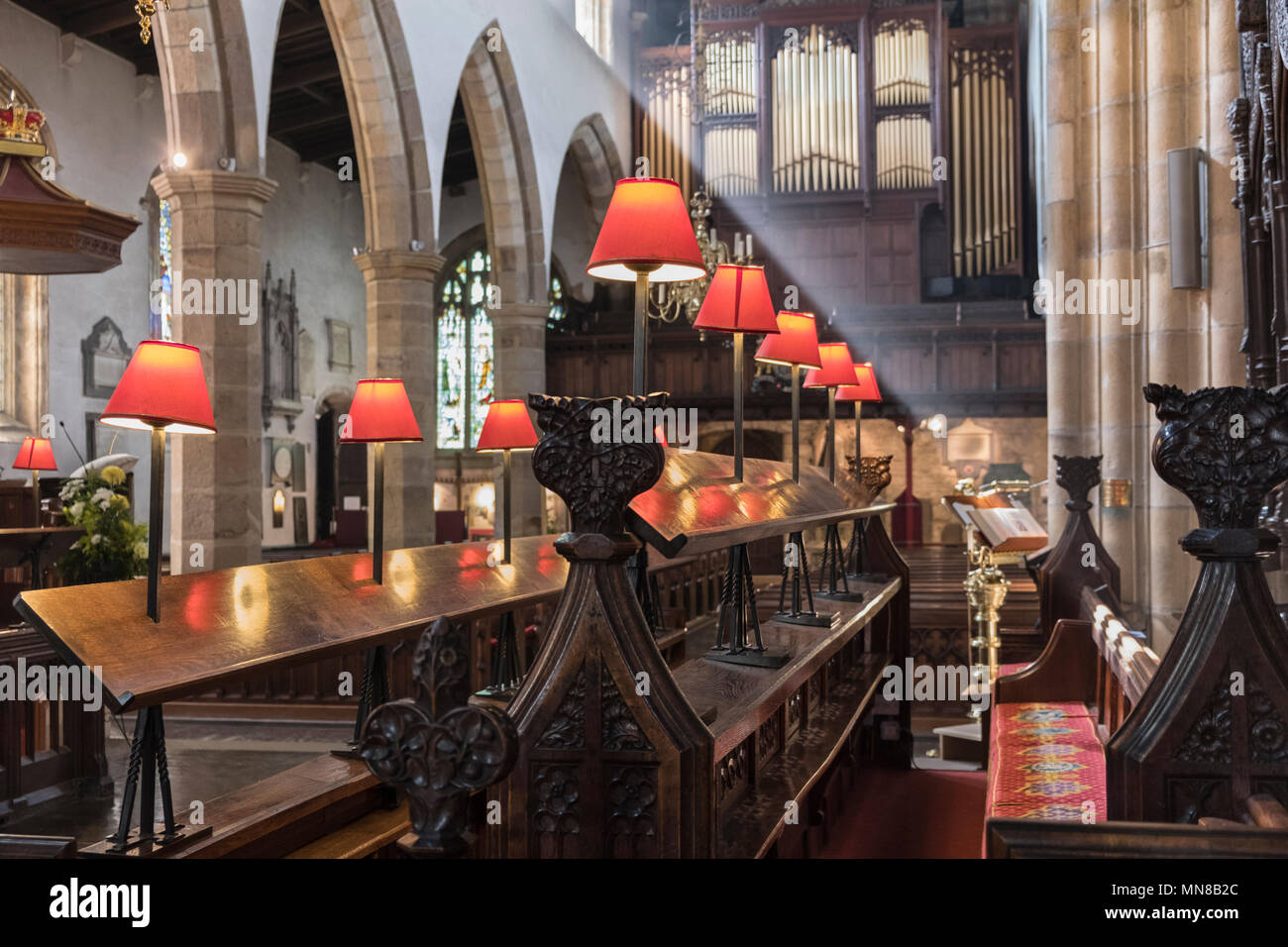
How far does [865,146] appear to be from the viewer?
14531 millimetres

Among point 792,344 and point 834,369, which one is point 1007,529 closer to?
point 834,369

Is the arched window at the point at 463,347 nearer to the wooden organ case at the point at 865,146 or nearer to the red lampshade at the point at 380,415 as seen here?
the wooden organ case at the point at 865,146

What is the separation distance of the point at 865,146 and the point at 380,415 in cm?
1217

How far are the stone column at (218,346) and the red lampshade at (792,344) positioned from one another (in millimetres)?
4052

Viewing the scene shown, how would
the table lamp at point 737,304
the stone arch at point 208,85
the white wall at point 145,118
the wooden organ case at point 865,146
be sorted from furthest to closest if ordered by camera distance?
the wooden organ case at point 865,146
the white wall at point 145,118
the stone arch at point 208,85
the table lamp at point 737,304

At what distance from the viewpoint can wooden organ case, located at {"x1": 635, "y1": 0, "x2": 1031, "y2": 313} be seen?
14.3 m

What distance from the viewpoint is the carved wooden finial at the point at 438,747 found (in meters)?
1.12

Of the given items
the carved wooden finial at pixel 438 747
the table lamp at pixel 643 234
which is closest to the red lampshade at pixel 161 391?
the table lamp at pixel 643 234

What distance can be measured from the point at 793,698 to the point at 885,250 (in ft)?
39.0

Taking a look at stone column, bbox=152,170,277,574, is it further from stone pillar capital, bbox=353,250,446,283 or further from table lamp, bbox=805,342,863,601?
table lamp, bbox=805,342,863,601

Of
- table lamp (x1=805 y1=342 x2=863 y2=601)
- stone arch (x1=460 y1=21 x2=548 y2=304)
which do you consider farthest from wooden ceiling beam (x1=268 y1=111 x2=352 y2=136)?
table lamp (x1=805 y1=342 x2=863 y2=601)

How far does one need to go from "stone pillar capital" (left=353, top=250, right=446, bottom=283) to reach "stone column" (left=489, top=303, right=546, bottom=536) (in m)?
2.95
